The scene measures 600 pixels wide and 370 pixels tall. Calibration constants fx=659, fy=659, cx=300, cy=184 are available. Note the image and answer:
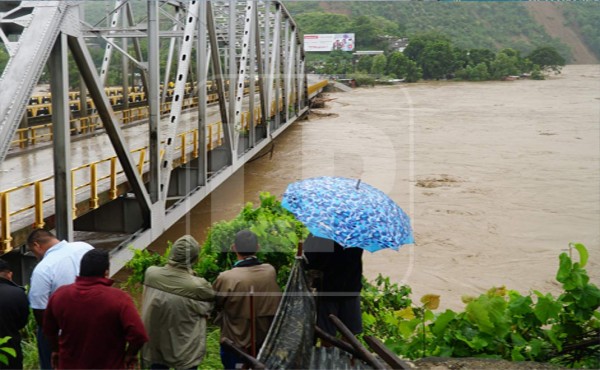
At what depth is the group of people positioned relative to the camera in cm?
326

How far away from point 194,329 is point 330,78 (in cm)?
6867

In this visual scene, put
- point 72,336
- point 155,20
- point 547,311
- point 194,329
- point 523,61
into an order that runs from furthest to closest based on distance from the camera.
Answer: point 523,61 → point 155,20 → point 547,311 → point 194,329 → point 72,336

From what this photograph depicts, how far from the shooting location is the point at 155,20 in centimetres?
944

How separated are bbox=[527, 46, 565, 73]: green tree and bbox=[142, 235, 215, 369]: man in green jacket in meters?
81.0

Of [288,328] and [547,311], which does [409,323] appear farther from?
[288,328]

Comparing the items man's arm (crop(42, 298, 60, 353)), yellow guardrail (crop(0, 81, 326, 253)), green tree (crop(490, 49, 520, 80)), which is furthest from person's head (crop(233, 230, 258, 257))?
green tree (crop(490, 49, 520, 80))

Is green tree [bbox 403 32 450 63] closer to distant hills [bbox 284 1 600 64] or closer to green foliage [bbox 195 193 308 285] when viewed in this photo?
distant hills [bbox 284 1 600 64]

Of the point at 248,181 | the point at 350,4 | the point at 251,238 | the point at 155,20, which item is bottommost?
the point at 248,181

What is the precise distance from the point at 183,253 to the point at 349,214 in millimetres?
1220

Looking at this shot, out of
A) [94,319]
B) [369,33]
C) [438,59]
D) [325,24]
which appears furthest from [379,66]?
[94,319]

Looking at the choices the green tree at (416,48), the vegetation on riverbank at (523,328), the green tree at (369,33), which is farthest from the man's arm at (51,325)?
the green tree at (369,33)

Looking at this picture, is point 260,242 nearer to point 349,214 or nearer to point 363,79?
point 349,214

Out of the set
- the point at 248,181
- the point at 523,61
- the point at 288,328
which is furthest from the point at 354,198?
the point at 523,61

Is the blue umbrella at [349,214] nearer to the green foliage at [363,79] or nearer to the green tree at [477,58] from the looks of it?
the green foliage at [363,79]
